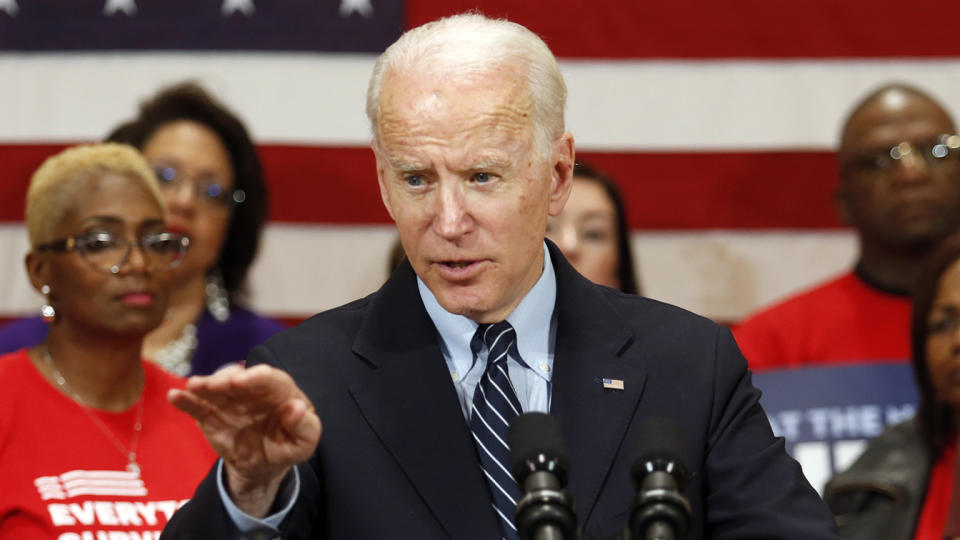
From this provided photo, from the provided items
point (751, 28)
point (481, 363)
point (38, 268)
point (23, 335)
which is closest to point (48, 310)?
point (38, 268)

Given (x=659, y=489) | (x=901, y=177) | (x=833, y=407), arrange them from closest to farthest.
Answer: (x=659, y=489), (x=833, y=407), (x=901, y=177)

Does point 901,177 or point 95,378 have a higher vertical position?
point 901,177

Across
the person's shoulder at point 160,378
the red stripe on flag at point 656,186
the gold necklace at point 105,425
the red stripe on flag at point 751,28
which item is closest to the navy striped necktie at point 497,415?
the gold necklace at point 105,425

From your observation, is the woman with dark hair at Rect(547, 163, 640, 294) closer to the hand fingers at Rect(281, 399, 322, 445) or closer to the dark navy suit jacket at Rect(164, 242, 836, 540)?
the dark navy suit jacket at Rect(164, 242, 836, 540)

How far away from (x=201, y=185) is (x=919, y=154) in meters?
2.37

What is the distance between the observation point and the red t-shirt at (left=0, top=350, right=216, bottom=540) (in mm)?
2934

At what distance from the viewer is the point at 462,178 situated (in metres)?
2.05

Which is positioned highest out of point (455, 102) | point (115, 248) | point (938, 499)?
point (455, 102)

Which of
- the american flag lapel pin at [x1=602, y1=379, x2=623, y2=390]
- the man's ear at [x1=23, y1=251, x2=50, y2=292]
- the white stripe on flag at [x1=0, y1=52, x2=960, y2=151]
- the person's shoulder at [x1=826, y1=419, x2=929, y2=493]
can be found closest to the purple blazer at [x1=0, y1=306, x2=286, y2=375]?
the man's ear at [x1=23, y1=251, x2=50, y2=292]

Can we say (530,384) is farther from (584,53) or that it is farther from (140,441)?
(584,53)

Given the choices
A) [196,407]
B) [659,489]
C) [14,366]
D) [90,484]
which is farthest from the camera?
[14,366]

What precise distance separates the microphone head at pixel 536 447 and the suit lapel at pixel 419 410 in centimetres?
38

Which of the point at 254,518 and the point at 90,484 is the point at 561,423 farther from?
the point at 90,484

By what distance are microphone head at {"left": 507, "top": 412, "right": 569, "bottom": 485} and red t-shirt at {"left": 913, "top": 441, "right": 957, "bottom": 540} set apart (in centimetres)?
234
